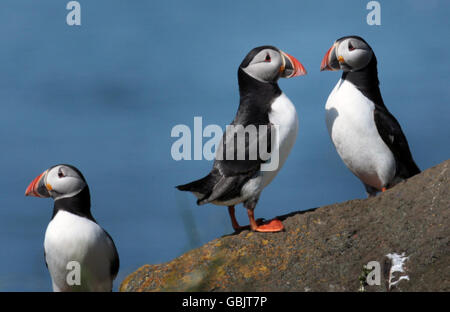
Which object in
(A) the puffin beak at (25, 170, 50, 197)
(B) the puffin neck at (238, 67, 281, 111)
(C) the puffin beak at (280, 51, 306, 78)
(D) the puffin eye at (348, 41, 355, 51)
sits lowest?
(A) the puffin beak at (25, 170, 50, 197)

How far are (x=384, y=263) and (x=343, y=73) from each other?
2650 millimetres

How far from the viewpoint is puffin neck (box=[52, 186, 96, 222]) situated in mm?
6172

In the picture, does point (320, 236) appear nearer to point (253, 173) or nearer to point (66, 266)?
point (253, 173)

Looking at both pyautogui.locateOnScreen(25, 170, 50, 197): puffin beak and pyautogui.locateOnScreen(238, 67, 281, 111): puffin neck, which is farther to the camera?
pyautogui.locateOnScreen(25, 170, 50, 197): puffin beak

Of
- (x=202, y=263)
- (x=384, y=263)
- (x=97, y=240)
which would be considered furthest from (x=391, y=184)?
(x=97, y=240)

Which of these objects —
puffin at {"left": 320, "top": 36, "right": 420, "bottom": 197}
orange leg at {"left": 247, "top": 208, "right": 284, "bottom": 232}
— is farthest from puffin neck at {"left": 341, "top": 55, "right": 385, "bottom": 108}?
orange leg at {"left": 247, "top": 208, "right": 284, "bottom": 232}

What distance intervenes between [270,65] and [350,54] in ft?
3.87

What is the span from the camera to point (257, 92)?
19.6ft

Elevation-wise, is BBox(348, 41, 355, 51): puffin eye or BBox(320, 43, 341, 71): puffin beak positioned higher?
BBox(348, 41, 355, 51): puffin eye

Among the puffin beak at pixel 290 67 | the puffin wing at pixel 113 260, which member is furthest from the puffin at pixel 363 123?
the puffin wing at pixel 113 260

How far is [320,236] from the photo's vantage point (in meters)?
5.44

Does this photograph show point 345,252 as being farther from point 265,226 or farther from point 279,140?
point 279,140

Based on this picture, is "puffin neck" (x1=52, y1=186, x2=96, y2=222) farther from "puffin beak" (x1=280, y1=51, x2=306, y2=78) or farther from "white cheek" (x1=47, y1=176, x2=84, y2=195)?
Answer: "puffin beak" (x1=280, y1=51, x2=306, y2=78)

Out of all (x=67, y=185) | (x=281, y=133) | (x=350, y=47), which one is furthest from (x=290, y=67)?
(x=67, y=185)
